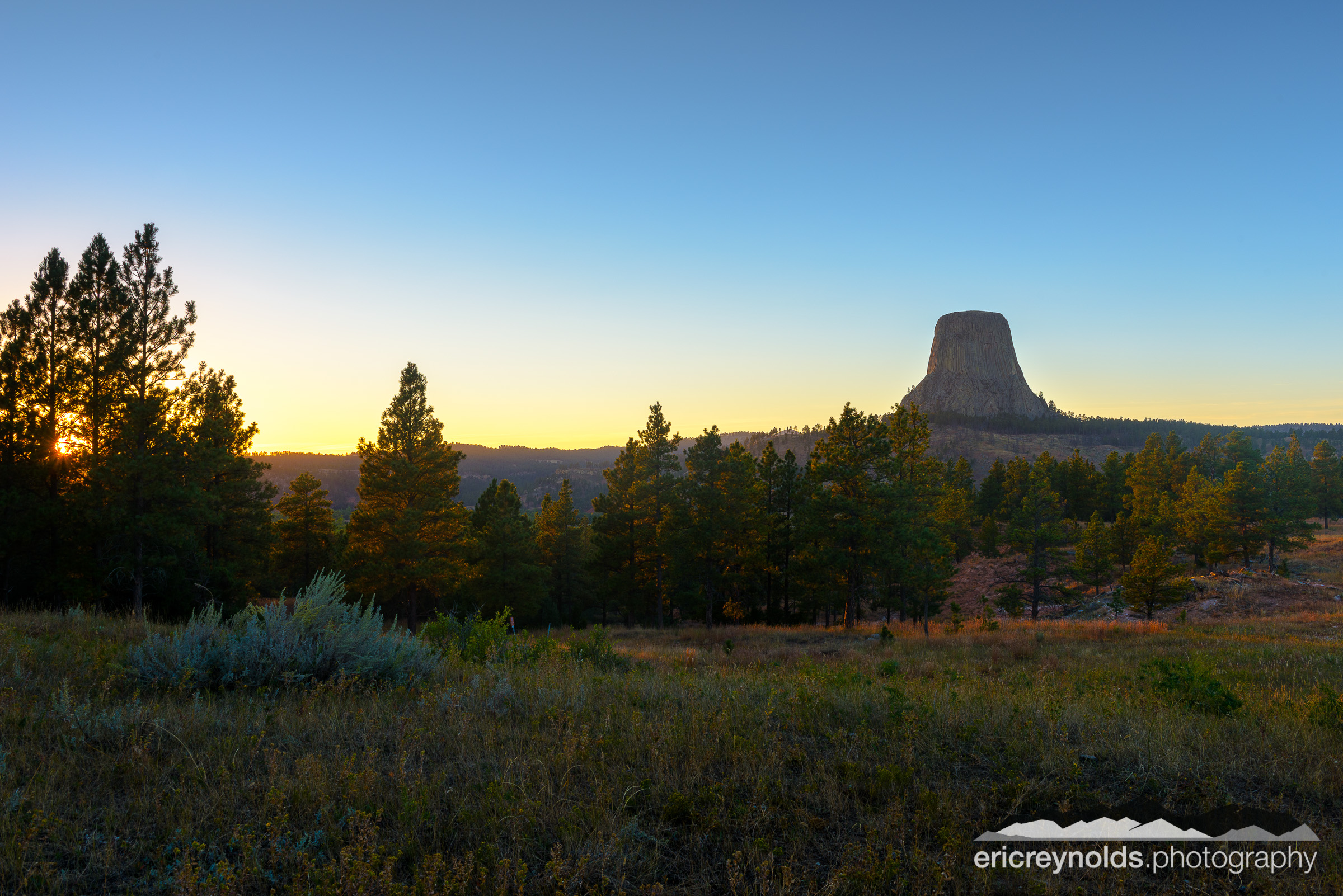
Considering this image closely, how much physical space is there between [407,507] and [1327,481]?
9265cm

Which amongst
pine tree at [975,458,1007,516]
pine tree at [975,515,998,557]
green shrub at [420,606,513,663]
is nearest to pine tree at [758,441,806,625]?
green shrub at [420,606,513,663]

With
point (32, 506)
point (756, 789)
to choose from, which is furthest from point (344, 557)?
point (756, 789)

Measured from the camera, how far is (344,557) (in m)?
30.4

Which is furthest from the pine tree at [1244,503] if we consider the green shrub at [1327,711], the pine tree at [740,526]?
the green shrub at [1327,711]

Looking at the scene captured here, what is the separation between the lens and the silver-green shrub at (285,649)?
20.9ft

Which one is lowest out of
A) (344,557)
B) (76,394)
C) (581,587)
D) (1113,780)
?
(581,587)

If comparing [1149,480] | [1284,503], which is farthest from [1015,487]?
[1284,503]

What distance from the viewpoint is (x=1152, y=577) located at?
97.3 feet

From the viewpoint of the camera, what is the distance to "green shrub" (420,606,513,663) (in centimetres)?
911

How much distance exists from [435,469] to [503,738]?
92.7 ft

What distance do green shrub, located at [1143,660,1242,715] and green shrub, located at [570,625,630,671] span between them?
7251 mm

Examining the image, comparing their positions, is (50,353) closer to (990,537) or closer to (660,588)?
(660,588)

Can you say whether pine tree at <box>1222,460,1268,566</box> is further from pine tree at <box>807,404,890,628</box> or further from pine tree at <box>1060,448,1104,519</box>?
pine tree at <box>807,404,890,628</box>

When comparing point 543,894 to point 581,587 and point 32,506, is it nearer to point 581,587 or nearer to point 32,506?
point 32,506
